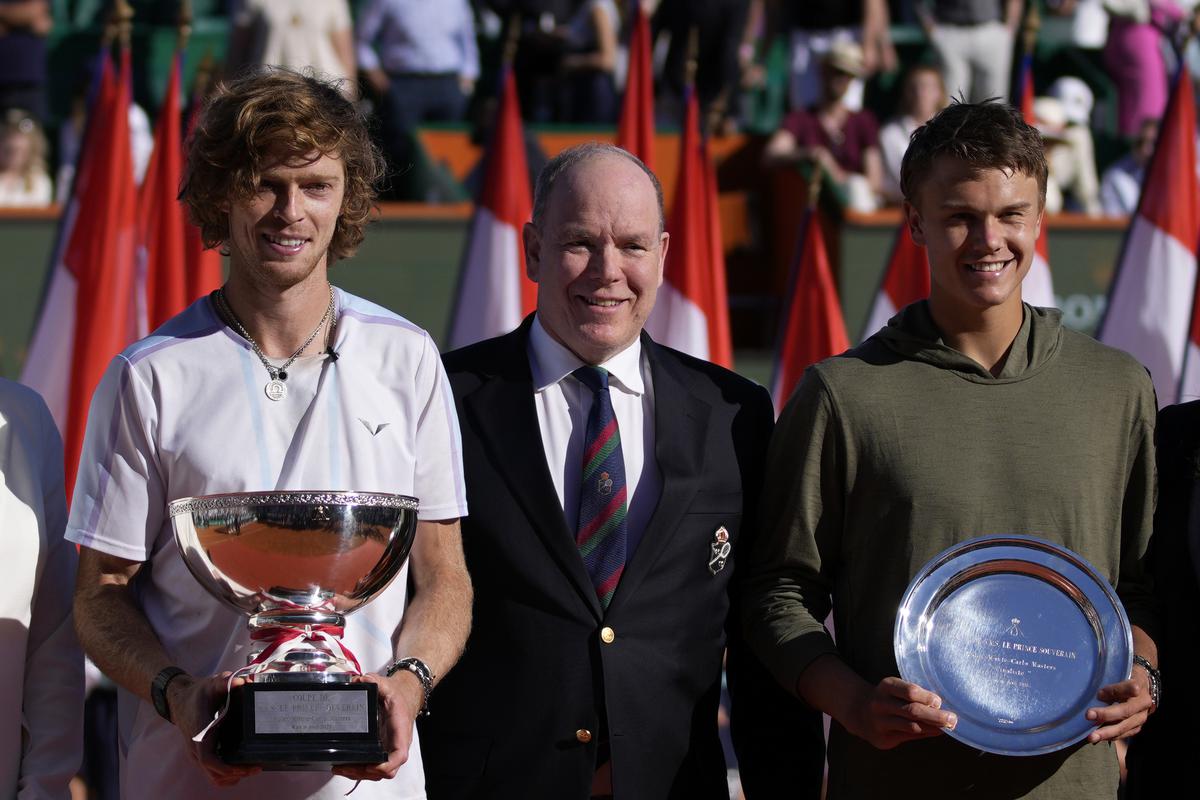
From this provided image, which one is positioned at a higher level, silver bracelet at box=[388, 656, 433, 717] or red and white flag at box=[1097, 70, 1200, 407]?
silver bracelet at box=[388, 656, 433, 717]

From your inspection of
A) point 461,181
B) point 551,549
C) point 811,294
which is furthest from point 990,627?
point 461,181

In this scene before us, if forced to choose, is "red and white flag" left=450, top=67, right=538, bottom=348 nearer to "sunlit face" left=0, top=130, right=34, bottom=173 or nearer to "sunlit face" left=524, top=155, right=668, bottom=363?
"sunlit face" left=0, top=130, right=34, bottom=173

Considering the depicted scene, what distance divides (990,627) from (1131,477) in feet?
1.53

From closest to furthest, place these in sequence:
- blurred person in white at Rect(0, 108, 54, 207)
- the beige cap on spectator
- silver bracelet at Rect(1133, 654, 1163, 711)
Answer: silver bracelet at Rect(1133, 654, 1163, 711) → blurred person in white at Rect(0, 108, 54, 207) → the beige cap on spectator

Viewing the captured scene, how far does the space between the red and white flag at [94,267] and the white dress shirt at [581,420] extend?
Answer: 5.07 meters

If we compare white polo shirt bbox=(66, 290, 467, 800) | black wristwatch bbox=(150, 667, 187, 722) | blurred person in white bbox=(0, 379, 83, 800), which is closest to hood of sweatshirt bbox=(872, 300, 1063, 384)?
white polo shirt bbox=(66, 290, 467, 800)

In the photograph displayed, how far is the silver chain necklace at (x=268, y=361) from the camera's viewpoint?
303 cm

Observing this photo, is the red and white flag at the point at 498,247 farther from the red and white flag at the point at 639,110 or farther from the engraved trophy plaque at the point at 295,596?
the engraved trophy plaque at the point at 295,596

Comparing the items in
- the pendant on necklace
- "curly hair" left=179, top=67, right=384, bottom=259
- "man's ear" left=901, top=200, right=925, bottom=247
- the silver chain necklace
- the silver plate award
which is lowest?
the silver plate award

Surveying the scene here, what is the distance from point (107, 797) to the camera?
694cm

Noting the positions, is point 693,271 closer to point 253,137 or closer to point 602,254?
point 602,254

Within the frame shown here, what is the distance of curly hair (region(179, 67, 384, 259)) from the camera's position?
2.97 metres

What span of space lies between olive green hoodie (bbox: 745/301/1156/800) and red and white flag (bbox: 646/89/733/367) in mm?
5034

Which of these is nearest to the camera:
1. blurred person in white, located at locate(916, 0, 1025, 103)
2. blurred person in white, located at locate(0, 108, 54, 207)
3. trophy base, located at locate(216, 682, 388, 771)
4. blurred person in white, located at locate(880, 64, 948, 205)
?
trophy base, located at locate(216, 682, 388, 771)
